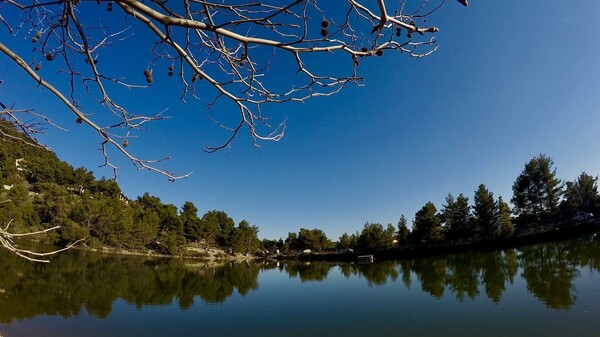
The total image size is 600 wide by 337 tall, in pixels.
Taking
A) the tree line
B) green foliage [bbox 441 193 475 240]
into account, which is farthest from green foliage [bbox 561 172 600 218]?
green foliage [bbox 441 193 475 240]

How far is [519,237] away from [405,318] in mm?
35343

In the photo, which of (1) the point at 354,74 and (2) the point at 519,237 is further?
(2) the point at 519,237

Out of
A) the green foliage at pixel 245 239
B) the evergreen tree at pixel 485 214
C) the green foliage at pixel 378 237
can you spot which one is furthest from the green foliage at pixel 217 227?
the evergreen tree at pixel 485 214

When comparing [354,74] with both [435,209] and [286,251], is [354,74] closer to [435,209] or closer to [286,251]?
[435,209]

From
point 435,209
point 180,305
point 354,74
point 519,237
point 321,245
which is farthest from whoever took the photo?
point 321,245

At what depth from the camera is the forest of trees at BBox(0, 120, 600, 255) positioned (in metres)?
45.1

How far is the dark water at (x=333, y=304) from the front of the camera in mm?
12586

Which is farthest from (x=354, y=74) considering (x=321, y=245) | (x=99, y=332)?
(x=321, y=245)

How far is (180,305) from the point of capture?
19734 millimetres

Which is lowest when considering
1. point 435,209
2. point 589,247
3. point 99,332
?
point 99,332

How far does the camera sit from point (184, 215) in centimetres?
6738

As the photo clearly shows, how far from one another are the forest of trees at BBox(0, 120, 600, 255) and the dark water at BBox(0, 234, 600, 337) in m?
17.4

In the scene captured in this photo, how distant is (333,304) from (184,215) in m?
53.9

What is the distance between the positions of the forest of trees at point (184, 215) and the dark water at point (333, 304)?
17410 mm
